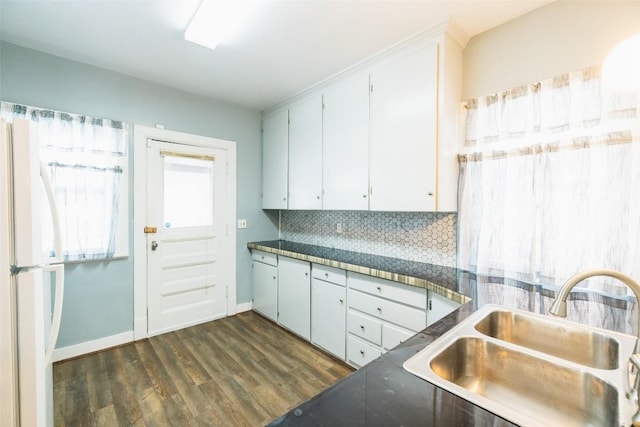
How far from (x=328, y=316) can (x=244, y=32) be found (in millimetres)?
2343

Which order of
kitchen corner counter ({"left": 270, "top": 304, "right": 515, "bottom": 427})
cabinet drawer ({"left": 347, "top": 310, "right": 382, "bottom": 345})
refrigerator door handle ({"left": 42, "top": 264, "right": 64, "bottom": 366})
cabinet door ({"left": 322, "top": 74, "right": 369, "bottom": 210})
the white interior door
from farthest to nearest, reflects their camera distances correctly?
the white interior door, cabinet door ({"left": 322, "top": 74, "right": 369, "bottom": 210}), cabinet drawer ({"left": 347, "top": 310, "right": 382, "bottom": 345}), refrigerator door handle ({"left": 42, "top": 264, "right": 64, "bottom": 366}), kitchen corner counter ({"left": 270, "top": 304, "right": 515, "bottom": 427})

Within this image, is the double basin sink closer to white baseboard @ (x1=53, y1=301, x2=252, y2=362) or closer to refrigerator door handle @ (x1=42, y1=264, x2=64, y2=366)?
refrigerator door handle @ (x1=42, y1=264, x2=64, y2=366)

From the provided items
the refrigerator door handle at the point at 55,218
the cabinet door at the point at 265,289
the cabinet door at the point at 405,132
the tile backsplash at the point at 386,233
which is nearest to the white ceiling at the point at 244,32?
the cabinet door at the point at 405,132

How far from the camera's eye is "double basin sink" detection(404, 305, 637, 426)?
73 cm

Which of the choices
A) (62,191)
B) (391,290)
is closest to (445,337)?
(391,290)

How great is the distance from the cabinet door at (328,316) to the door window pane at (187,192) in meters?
1.53

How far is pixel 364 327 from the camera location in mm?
2154

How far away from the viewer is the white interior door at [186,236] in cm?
280

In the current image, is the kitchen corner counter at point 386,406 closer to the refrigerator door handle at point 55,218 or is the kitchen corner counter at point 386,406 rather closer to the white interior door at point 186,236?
the refrigerator door handle at point 55,218

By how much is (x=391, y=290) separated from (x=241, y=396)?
130 cm

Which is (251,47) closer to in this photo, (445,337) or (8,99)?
(8,99)

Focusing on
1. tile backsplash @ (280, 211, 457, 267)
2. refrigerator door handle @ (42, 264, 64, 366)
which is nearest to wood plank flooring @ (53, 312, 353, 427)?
refrigerator door handle @ (42, 264, 64, 366)

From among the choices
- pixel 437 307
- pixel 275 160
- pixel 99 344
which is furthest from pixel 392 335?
pixel 99 344

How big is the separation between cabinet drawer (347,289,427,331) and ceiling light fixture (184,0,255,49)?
6.93 ft
